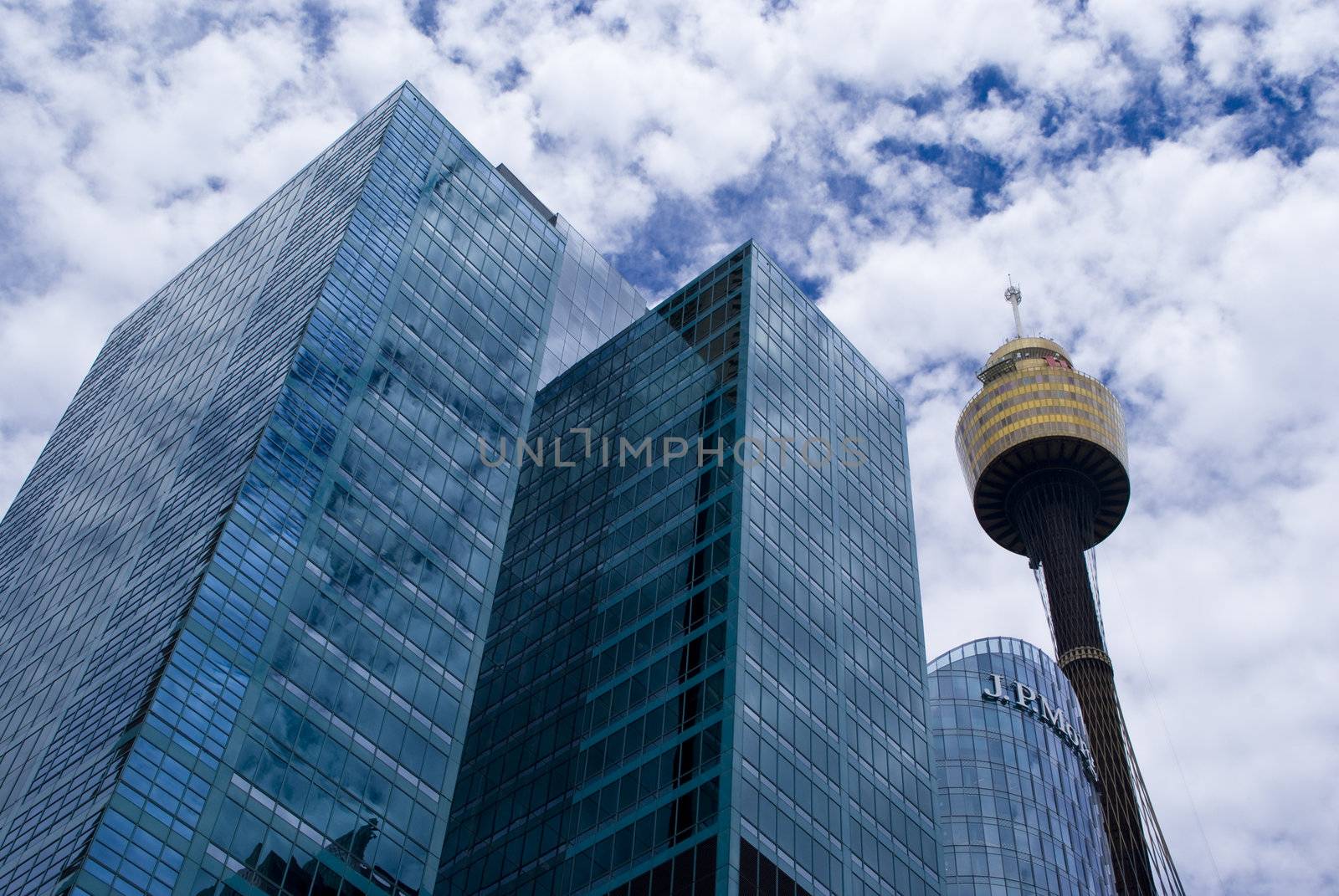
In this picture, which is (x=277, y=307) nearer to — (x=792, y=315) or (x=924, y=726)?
(x=792, y=315)

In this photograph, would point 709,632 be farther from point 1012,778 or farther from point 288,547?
point 1012,778

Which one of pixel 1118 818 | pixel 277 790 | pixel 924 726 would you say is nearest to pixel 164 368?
pixel 277 790

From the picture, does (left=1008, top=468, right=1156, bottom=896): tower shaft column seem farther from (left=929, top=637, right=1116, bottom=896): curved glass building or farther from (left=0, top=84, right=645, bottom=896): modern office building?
(left=0, top=84, right=645, bottom=896): modern office building

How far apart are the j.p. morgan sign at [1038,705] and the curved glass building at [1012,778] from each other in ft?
0.33

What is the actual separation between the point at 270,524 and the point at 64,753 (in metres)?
13.1

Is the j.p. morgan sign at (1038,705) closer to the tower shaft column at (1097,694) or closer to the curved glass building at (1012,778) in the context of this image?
the curved glass building at (1012,778)

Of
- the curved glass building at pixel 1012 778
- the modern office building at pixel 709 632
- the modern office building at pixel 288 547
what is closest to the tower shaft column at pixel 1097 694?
the curved glass building at pixel 1012 778

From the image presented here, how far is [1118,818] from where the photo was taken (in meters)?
152

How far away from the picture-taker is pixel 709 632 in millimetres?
80562

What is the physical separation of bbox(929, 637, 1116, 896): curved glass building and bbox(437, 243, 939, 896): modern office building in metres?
29.1

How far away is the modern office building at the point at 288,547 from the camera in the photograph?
196 ft

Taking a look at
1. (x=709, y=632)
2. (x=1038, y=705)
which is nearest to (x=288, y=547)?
(x=709, y=632)

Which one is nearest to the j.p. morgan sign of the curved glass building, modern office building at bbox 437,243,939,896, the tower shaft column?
the curved glass building

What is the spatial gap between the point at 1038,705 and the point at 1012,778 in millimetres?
10322
